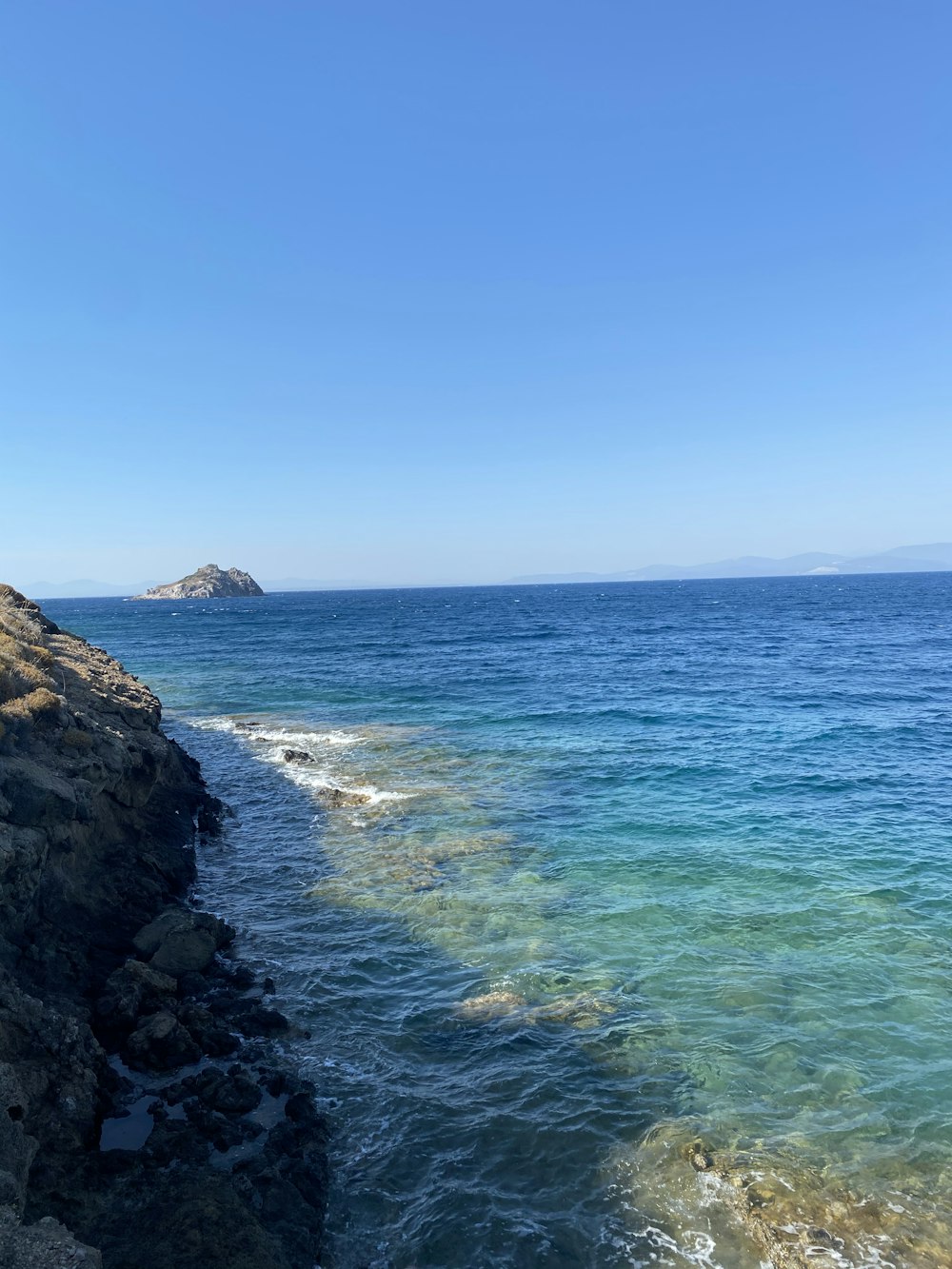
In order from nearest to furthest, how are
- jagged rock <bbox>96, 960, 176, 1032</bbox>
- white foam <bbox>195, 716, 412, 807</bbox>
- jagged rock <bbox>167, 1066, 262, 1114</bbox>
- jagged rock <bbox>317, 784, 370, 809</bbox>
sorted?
jagged rock <bbox>167, 1066, 262, 1114</bbox>, jagged rock <bbox>96, 960, 176, 1032</bbox>, jagged rock <bbox>317, 784, 370, 809</bbox>, white foam <bbox>195, 716, 412, 807</bbox>

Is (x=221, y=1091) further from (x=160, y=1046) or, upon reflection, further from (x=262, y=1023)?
(x=262, y=1023)

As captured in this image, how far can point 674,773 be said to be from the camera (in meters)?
35.3

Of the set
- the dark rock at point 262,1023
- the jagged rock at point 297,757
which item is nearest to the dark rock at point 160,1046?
the dark rock at point 262,1023

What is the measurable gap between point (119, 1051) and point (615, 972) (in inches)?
468

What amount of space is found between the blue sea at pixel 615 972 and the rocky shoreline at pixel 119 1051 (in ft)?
3.59

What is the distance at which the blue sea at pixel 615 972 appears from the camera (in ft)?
39.0

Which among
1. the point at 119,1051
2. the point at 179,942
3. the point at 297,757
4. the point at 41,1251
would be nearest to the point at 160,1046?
the point at 119,1051

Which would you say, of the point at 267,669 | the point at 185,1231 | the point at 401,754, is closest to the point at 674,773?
the point at 401,754

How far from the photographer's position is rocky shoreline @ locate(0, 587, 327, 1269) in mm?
10398

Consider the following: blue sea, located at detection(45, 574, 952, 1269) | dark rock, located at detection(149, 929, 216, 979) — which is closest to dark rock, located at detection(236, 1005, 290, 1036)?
blue sea, located at detection(45, 574, 952, 1269)

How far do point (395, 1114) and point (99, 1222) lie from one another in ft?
17.2

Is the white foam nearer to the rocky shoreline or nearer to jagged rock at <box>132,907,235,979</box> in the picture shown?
the rocky shoreline

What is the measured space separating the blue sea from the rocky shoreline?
3.59 ft

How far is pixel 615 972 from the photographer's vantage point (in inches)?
736
